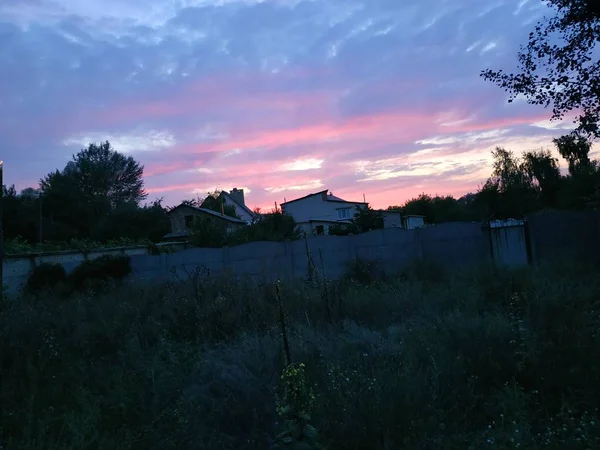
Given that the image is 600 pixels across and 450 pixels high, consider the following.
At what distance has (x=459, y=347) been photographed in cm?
517

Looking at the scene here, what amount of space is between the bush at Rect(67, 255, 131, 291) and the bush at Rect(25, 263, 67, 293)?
0.27m

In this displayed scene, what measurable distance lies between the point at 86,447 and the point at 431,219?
51.6m

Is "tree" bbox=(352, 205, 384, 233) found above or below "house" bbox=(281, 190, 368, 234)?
below

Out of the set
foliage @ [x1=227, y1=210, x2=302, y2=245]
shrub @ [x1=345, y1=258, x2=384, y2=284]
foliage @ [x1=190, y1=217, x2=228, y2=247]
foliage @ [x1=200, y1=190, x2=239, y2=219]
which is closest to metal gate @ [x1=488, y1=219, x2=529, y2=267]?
shrub @ [x1=345, y1=258, x2=384, y2=284]

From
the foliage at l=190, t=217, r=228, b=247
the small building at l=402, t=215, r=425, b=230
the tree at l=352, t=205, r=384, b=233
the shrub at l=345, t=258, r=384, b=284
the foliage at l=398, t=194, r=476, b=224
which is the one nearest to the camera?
the shrub at l=345, t=258, r=384, b=284

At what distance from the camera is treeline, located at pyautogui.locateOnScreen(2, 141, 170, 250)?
3719 centimetres

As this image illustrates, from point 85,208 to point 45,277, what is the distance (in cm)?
3236

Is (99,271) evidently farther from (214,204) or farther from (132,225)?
(214,204)

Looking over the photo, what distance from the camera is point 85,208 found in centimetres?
4362

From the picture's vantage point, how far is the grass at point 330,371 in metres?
4.07

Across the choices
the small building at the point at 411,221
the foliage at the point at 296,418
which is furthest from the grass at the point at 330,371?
the small building at the point at 411,221

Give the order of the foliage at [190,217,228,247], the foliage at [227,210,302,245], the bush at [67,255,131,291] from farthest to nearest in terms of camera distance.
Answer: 1. the foliage at [190,217,228,247]
2. the foliage at [227,210,302,245]
3. the bush at [67,255,131,291]

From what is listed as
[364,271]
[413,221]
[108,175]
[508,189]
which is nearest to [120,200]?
[108,175]

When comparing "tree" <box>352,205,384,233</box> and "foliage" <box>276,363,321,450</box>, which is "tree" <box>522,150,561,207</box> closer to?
"tree" <box>352,205,384,233</box>
